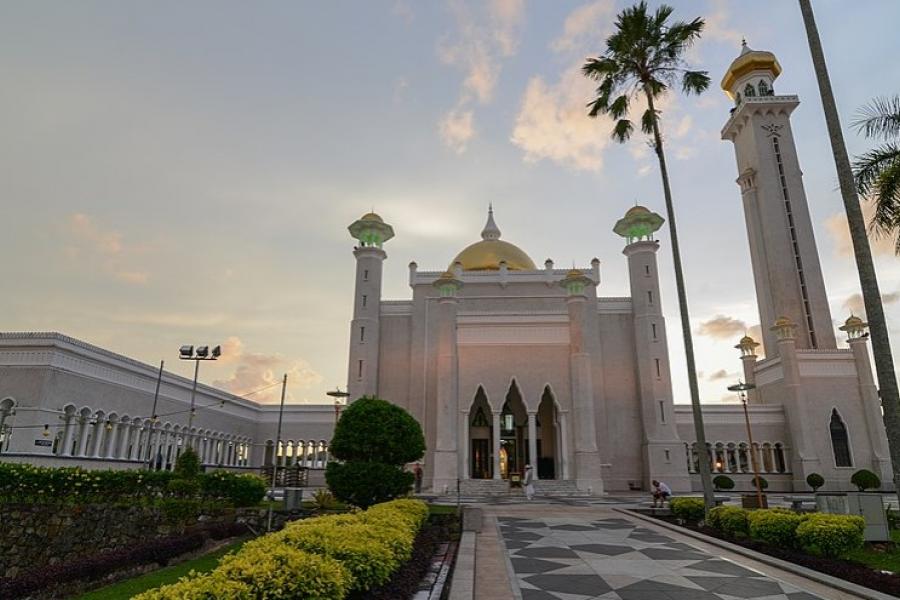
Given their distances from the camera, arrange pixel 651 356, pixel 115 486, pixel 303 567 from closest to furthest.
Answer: pixel 303 567 → pixel 115 486 → pixel 651 356

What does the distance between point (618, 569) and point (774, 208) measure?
119 feet

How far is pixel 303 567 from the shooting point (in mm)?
5102

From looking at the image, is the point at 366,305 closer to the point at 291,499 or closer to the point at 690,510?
the point at 291,499

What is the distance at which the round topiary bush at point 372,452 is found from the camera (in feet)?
49.0

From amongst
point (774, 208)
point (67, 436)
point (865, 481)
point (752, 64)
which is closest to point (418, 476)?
point (67, 436)

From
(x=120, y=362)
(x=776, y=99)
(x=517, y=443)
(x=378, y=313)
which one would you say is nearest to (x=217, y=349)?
(x=120, y=362)

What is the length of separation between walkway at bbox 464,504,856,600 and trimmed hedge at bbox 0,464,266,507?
9120mm

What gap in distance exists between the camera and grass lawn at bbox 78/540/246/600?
10172 millimetres

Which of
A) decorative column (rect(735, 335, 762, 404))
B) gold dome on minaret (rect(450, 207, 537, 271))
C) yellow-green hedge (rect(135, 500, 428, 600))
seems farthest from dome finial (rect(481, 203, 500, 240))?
yellow-green hedge (rect(135, 500, 428, 600))

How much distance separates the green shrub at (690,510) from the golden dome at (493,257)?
24.6 metres

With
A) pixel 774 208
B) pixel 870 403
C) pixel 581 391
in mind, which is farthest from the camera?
pixel 774 208

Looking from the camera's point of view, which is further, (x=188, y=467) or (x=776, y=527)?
(x=188, y=467)

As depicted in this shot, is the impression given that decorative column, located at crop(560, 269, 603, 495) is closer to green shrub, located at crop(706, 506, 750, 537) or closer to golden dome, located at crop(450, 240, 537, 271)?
golden dome, located at crop(450, 240, 537, 271)

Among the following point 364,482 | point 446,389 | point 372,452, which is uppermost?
point 446,389
